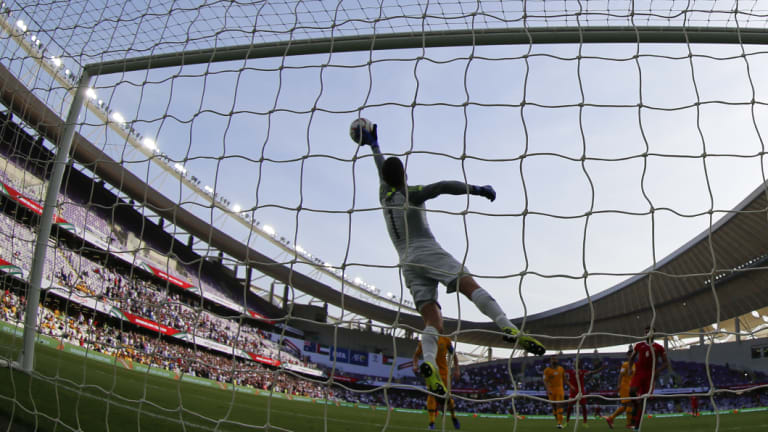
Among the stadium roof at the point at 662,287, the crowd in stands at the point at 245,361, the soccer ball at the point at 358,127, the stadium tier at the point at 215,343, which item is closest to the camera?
the soccer ball at the point at 358,127

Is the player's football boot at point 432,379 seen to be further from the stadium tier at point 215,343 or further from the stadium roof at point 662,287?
the stadium roof at point 662,287

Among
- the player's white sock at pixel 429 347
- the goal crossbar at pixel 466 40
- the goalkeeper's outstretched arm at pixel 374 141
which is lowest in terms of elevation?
the player's white sock at pixel 429 347

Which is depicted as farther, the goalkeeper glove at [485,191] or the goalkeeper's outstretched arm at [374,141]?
the goalkeeper's outstretched arm at [374,141]

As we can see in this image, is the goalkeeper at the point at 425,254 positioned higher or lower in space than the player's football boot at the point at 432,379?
higher

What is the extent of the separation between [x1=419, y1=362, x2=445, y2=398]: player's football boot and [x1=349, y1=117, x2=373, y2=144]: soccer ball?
155cm

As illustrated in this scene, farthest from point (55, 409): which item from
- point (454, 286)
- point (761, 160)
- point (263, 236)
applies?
point (263, 236)

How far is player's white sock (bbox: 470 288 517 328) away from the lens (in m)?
3.07

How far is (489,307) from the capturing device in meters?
3.12

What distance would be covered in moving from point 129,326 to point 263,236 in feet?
66.5

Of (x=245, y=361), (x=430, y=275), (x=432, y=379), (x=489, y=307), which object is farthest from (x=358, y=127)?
(x=245, y=361)

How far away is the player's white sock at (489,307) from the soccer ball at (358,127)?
4.23 ft

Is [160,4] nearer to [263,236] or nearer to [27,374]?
[27,374]

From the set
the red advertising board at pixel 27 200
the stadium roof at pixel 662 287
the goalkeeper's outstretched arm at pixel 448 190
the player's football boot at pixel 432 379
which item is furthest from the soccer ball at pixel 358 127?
the stadium roof at pixel 662 287

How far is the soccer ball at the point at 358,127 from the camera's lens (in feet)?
11.2
